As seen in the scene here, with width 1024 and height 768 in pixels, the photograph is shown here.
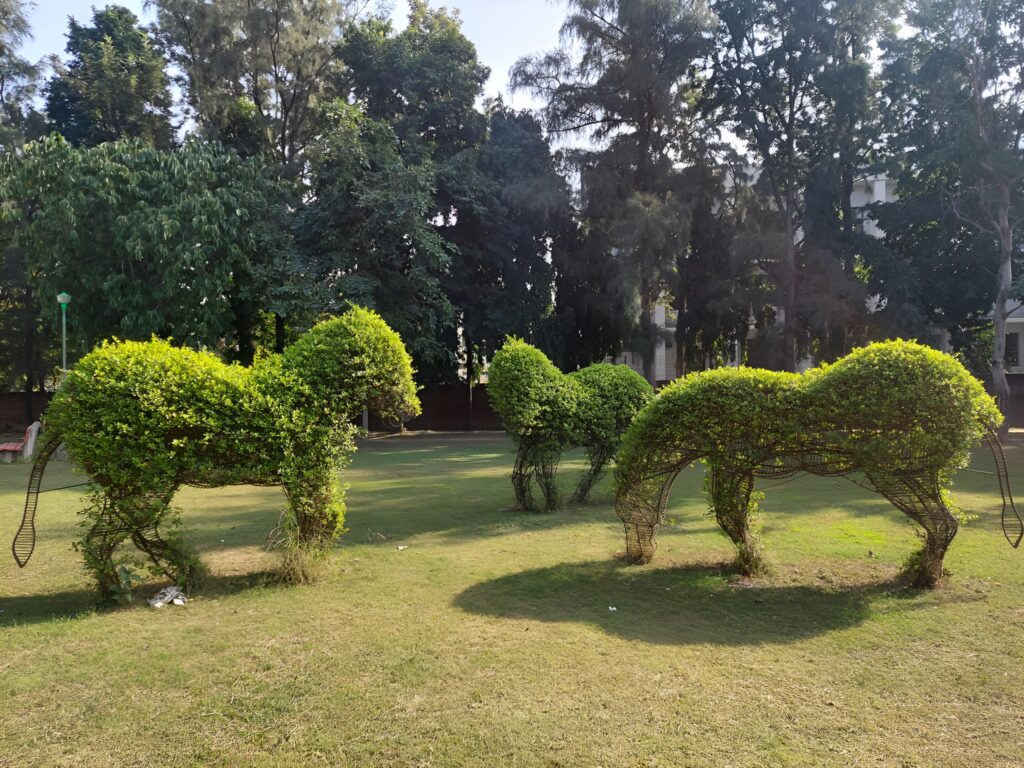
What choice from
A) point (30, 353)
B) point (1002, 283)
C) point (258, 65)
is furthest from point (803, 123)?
point (30, 353)

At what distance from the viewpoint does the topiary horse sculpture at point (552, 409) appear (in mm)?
9562

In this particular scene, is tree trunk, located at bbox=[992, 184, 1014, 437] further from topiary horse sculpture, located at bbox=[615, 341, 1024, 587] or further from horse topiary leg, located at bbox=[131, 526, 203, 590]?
horse topiary leg, located at bbox=[131, 526, 203, 590]

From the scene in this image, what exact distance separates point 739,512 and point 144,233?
17.6m

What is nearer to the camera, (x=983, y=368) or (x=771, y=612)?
(x=771, y=612)

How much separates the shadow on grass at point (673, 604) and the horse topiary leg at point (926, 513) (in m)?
0.31

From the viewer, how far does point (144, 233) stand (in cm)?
1847

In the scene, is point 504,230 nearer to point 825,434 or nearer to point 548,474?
point 548,474

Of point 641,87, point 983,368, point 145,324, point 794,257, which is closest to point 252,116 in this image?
A: point 145,324

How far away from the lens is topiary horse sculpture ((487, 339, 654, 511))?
9.56 metres

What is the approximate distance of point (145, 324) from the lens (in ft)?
63.3

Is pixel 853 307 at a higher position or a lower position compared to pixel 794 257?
lower

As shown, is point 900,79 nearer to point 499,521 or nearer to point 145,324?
point 499,521

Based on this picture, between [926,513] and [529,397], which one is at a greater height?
[529,397]

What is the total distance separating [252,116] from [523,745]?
26.2 m
